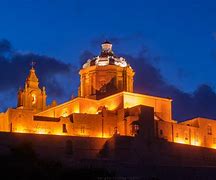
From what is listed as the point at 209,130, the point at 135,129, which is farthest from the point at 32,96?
the point at 209,130

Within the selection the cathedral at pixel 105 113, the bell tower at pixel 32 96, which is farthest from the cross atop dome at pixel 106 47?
the bell tower at pixel 32 96

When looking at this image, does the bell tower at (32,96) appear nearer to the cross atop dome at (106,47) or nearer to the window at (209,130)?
the cross atop dome at (106,47)

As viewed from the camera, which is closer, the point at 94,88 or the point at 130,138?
the point at 130,138

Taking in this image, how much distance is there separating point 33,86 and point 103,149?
689 inches

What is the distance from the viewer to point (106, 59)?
69438mm

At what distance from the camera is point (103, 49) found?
7181 cm

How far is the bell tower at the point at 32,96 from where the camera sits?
70250 mm

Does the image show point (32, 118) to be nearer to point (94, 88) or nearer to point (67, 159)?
point (67, 159)

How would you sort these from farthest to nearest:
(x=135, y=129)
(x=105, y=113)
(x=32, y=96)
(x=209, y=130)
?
1. (x=32, y=96)
2. (x=209, y=130)
3. (x=105, y=113)
4. (x=135, y=129)

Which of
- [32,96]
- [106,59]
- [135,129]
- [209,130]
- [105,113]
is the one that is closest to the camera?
[135,129]

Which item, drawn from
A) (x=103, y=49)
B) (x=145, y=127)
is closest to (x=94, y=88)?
(x=103, y=49)

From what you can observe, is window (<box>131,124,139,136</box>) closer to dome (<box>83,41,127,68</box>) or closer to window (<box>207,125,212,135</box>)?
window (<box>207,125,212,135</box>)

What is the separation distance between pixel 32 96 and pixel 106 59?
9204 mm

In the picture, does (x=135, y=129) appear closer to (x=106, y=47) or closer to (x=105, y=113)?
(x=105, y=113)
